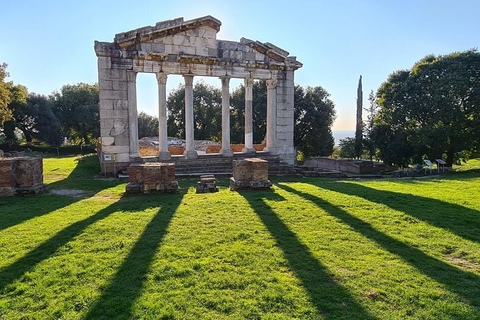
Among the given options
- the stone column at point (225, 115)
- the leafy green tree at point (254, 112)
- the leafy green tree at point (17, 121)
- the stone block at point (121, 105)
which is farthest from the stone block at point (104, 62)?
the leafy green tree at point (17, 121)

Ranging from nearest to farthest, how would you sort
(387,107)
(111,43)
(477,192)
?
(477,192)
(111,43)
(387,107)

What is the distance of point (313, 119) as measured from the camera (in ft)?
102

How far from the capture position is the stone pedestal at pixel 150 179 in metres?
10.5

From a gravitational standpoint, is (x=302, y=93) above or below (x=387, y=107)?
above

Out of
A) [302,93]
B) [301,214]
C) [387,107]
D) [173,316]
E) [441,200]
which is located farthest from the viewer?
[302,93]

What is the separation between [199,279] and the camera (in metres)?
4.39

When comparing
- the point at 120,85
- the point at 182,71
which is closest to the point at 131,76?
the point at 120,85

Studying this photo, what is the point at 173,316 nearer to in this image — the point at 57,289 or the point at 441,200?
the point at 57,289

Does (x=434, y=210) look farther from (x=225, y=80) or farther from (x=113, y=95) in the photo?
(x=113, y=95)

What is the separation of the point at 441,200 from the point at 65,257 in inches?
382

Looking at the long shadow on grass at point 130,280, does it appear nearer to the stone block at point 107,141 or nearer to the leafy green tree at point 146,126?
the stone block at point 107,141

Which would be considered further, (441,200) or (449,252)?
(441,200)

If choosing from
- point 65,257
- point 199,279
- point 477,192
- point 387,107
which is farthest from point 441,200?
point 387,107

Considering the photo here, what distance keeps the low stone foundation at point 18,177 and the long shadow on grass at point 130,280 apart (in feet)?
20.2
